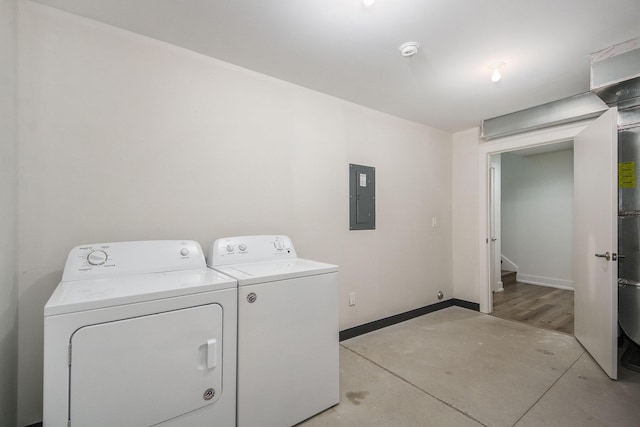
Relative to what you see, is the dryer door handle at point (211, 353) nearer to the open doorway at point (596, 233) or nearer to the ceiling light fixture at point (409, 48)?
the ceiling light fixture at point (409, 48)

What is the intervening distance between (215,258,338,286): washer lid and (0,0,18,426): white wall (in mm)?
950

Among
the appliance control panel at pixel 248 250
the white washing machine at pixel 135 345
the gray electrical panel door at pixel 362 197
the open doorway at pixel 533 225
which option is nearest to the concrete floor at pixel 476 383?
the white washing machine at pixel 135 345

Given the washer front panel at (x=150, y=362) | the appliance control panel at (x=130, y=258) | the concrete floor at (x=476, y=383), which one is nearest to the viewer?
the washer front panel at (x=150, y=362)

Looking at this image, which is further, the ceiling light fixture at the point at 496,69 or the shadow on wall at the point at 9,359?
the ceiling light fixture at the point at 496,69

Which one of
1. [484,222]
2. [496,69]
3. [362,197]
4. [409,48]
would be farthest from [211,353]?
[484,222]

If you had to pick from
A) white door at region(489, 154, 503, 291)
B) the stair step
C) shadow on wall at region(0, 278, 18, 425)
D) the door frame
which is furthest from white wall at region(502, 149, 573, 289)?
shadow on wall at region(0, 278, 18, 425)

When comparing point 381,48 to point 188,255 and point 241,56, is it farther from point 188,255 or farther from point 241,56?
point 188,255

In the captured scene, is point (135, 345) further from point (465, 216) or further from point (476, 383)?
point (465, 216)

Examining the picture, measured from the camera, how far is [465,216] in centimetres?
371

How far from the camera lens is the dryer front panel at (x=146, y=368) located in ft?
3.58

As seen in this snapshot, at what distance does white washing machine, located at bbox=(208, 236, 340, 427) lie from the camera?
1462mm

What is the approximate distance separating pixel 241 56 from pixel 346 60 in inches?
29.6

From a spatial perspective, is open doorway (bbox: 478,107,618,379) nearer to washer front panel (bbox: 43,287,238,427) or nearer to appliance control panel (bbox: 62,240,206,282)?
washer front panel (bbox: 43,287,238,427)

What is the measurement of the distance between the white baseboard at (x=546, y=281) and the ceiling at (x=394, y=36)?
3.60 metres
